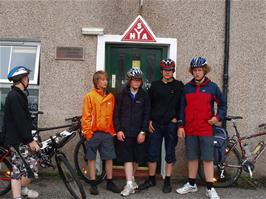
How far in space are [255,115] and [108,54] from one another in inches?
105

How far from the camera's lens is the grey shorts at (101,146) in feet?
19.4

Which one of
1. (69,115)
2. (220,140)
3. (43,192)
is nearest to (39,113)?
(69,115)

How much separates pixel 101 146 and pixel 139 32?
2029mm

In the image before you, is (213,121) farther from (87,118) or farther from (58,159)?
(58,159)

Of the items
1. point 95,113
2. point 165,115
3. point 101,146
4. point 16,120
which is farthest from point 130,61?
point 16,120

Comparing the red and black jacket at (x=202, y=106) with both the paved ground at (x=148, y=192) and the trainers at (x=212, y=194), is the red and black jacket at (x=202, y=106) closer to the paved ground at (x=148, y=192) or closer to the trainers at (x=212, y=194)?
the trainers at (x=212, y=194)

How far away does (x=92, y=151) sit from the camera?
19.4 ft

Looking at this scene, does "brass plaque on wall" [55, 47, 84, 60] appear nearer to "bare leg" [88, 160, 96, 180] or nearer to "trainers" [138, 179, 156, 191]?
"bare leg" [88, 160, 96, 180]

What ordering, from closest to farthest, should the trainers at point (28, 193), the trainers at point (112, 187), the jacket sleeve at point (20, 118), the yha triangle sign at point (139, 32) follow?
the jacket sleeve at point (20, 118)
the trainers at point (28, 193)
the trainers at point (112, 187)
the yha triangle sign at point (139, 32)

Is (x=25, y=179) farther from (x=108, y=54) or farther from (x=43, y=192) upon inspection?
(x=108, y=54)

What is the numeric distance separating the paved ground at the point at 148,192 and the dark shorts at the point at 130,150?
53 centimetres

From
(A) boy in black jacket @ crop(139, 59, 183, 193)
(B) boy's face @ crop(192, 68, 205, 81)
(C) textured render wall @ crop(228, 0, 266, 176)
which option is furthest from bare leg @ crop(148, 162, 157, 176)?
(C) textured render wall @ crop(228, 0, 266, 176)

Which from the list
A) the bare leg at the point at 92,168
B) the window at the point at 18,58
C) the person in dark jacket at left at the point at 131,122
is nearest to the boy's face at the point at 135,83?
the person in dark jacket at left at the point at 131,122

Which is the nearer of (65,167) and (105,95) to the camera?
(65,167)
